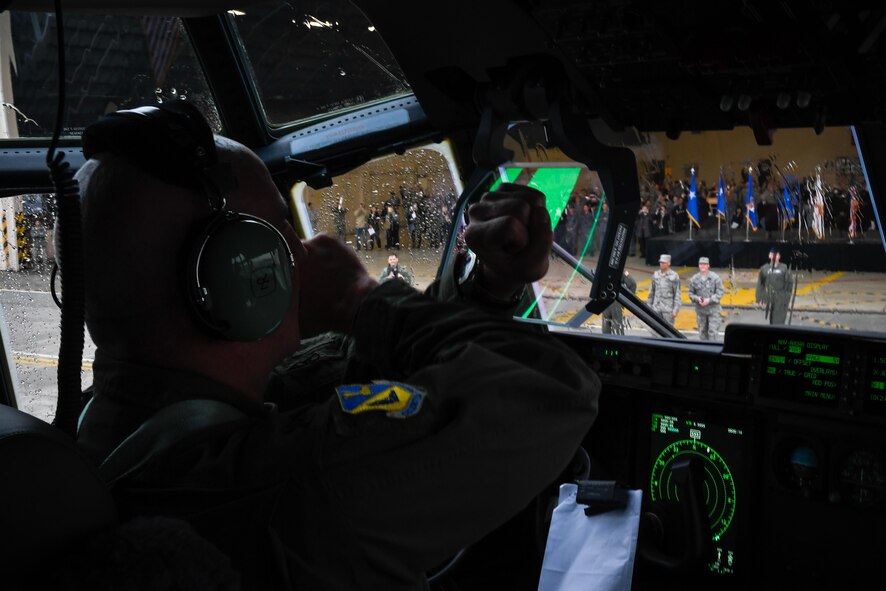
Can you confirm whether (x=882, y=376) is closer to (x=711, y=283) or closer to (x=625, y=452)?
(x=625, y=452)

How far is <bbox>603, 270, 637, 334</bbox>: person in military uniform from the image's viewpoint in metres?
2.23

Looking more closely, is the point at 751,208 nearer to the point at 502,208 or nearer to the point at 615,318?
the point at 615,318

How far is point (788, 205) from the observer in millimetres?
2533

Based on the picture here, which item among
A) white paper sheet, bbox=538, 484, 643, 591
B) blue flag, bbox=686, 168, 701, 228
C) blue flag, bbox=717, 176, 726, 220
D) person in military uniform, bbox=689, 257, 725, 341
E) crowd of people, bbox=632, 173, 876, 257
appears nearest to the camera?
white paper sheet, bbox=538, 484, 643, 591

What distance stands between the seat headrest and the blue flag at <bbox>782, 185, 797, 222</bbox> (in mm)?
2315

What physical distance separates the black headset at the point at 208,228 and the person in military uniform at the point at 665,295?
163 centimetres

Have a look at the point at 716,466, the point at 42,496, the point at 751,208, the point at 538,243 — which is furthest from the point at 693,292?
the point at 42,496

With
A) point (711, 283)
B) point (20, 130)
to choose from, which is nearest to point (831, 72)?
point (711, 283)

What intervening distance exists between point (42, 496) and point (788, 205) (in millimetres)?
2408

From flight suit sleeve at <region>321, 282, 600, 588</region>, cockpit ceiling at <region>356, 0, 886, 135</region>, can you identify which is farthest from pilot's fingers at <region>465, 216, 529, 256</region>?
cockpit ceiling at <region>356, 0, 886, 135</region>

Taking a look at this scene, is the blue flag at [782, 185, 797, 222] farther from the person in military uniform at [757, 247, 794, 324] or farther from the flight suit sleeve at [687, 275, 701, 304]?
the flight suit sleeve at [687, 275, 701, 304]

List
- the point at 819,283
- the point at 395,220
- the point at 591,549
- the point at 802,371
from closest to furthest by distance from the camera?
the point at 591,549
the point at 802,371
the point at 819,283
the point at 395,220

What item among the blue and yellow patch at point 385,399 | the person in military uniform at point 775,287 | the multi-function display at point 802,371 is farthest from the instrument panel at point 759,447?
the blue and yellow patch at point 385,399

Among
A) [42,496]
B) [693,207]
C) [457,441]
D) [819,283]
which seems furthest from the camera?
[693,207]
